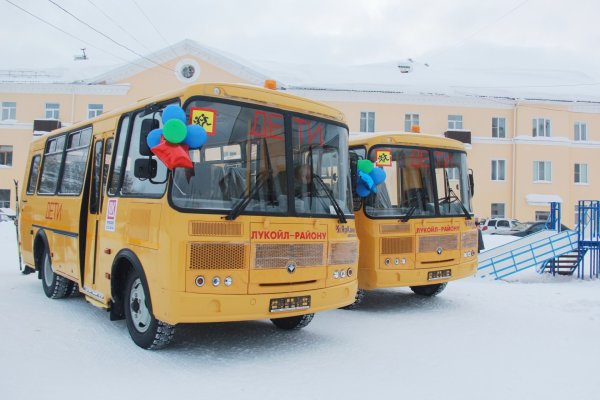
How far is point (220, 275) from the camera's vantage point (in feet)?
18.9

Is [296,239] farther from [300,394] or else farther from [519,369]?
[519,369]

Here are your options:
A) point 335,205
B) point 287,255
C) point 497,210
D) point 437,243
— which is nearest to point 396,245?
point 437,243

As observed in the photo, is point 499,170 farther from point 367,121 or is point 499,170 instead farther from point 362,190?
point 362,190

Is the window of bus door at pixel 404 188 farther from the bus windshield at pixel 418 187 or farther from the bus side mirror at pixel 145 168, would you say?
the bus side mirror at pixel 145 168

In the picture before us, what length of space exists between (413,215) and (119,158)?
15.2ft

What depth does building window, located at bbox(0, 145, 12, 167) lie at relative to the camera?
128ft

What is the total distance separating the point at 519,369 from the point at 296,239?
8.85 ft

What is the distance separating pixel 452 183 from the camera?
385 inches

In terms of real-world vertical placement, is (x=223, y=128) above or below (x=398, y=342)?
above

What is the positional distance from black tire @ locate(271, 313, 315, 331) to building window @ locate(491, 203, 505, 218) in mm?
34675

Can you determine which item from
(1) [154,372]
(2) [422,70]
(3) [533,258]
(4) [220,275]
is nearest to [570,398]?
(4) [220,275]

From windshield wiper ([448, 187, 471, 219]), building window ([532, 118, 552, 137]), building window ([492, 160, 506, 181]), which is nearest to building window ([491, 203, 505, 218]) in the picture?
building window ([492, 160, 506, 181])

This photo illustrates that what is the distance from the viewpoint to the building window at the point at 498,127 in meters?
39.4

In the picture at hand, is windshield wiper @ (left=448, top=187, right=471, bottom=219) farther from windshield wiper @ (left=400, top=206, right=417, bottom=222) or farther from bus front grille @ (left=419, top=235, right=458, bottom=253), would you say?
windshield wiper @ (left=400, top=206, right=417, bottom=222)
